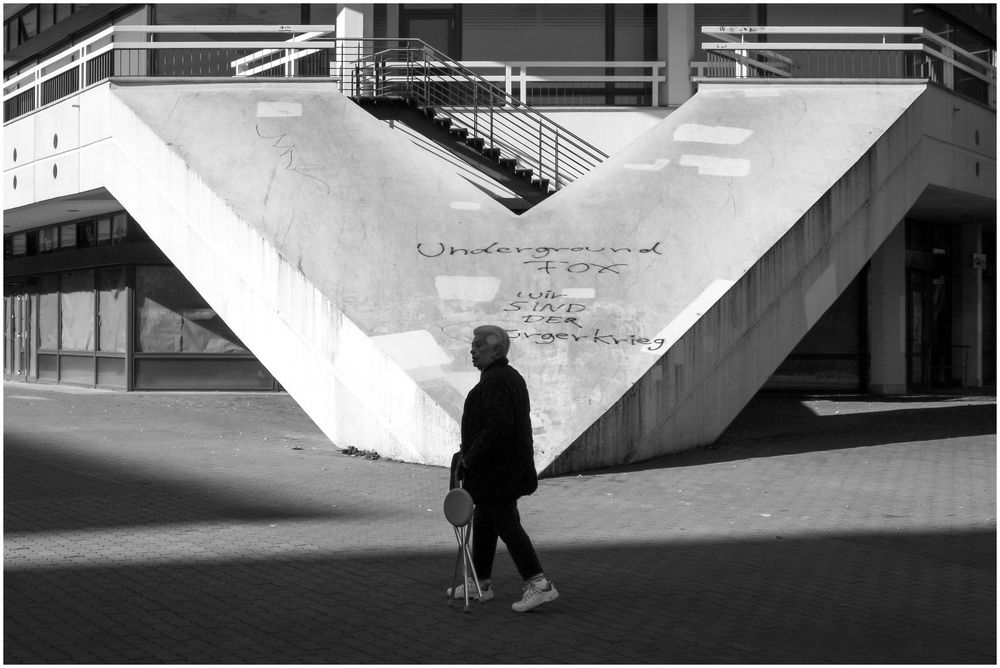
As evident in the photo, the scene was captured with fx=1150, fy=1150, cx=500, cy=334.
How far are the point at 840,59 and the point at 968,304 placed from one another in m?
8.40

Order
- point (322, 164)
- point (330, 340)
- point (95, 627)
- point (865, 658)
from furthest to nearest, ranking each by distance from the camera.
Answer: point (322, 164)
point (330, 340)
point (95, 627)
point (865, 658)

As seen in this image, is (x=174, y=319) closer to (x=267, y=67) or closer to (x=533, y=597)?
(x=267, y=67)

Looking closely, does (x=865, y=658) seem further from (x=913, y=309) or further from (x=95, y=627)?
(x=913, y=309)

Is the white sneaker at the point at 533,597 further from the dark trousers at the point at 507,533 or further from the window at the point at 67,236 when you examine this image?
the window at the point at 67,236

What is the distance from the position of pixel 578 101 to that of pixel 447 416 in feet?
38.6

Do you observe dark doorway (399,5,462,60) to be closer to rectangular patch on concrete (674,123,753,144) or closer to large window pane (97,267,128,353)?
large window pane (97,267,128,353)

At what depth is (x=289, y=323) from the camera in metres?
13.0

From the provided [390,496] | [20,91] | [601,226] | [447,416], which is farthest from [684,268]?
[20,91]

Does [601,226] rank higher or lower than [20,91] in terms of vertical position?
lower

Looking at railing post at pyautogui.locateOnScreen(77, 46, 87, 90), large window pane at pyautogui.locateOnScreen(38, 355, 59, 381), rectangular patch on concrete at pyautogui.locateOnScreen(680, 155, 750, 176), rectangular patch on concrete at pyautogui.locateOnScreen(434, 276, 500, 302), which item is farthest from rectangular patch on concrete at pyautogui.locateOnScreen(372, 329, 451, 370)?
large window pane at pyautogui.locateOnScreen(38, 355, 59, 381)

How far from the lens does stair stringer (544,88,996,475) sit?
39.3 ft

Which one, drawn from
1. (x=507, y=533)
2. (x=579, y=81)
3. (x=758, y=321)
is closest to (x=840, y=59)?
(x=579, y=81)

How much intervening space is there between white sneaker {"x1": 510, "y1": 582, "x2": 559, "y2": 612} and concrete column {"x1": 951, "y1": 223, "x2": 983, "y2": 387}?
2023 centimetres

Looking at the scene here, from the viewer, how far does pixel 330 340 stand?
12555 mm
